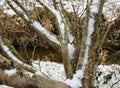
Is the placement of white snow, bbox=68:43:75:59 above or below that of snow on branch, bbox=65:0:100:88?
below

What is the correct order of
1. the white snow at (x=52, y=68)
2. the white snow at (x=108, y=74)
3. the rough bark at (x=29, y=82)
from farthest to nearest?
the white snow at (x=52, y=68) < the white snow at (x=108, y=74) < the rough bark at (x=29, y=82)

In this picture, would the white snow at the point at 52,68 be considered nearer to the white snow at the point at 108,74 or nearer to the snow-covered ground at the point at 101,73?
the snow-covered ground at the point at 101,73

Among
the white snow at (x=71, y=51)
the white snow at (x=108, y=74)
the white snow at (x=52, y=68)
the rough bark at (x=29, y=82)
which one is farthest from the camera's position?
the white snow at (x=52, y=68)

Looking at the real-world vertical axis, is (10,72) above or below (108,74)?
above

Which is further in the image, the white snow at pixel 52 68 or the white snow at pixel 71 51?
the white snow at pixel 52 68

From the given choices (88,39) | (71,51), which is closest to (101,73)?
(71,51)

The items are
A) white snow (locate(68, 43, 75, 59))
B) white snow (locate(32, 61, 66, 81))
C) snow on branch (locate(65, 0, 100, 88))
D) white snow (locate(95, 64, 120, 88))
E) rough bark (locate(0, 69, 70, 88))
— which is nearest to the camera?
rough bark (locate(0, 69, 70, 88))

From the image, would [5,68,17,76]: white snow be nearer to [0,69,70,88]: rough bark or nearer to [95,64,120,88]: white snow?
[0,69,70,88]: rough bark

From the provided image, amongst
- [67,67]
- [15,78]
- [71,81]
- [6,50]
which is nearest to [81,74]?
[71,81]

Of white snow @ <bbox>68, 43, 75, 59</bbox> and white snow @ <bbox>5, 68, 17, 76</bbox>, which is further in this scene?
white snow @ <bbox>68, 43, 75, 59</bbox>

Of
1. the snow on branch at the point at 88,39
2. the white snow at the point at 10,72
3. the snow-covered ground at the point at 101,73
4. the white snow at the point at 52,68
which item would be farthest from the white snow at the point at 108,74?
the white snow at the point at 10,72

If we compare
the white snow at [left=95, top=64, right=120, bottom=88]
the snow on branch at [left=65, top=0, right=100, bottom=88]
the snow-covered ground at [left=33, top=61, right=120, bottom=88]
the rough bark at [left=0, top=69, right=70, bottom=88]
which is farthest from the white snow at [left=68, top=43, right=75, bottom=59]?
the snow-covered ground at [left=33, top=61, right=120, bottom=88]

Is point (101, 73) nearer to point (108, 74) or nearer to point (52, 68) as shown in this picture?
point (108, 74)

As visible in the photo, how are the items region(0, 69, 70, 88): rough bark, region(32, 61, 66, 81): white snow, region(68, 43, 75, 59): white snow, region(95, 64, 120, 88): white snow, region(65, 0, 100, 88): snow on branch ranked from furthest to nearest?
region(32, 61, 66, 81): white snow → region(95, 64, 120, 88): white snow → region(68, 43, 75, 59): white snow → region(65, 0, 100, 88): snow on branch → region(0, 69, 70, 88): rough bark
